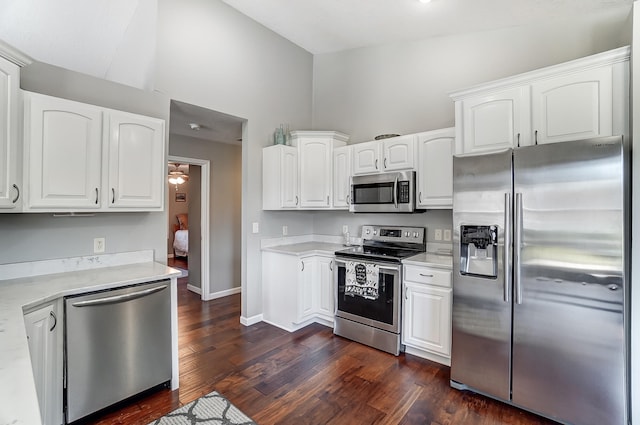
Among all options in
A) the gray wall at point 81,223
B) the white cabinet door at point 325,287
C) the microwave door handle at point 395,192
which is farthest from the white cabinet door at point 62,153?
the microwave door handle at point 395,192

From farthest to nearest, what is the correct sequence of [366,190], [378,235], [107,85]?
[378,235]
[366,190]
[107,85]

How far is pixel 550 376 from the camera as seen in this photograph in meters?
1.98

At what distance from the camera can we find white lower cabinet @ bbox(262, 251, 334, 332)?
3.46 metres

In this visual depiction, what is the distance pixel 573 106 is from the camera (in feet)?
6.77

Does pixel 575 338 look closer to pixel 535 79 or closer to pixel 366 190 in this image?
pixel 535 79

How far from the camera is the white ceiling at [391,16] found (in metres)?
2.65

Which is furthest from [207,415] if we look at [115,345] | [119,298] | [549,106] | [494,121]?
[549,106]

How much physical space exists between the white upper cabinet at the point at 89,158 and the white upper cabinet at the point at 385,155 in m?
2.08

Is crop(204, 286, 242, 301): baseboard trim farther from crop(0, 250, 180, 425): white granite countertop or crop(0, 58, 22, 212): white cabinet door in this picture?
crop(0, 58, 22, 212): white cabinet door

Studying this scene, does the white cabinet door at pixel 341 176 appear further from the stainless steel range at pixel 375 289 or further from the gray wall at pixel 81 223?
the gray wall at pixel 81 223

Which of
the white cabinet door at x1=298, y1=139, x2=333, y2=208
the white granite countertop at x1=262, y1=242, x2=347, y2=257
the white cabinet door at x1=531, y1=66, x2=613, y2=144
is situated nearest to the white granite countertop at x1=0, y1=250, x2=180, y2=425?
the white granite countertop at x1=262, y1=242, x2=347, y2=257

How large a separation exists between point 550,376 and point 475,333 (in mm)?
481

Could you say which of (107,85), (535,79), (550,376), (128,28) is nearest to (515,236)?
(550,376)

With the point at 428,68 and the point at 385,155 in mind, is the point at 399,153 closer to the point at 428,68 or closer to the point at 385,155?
the point at 385,155
